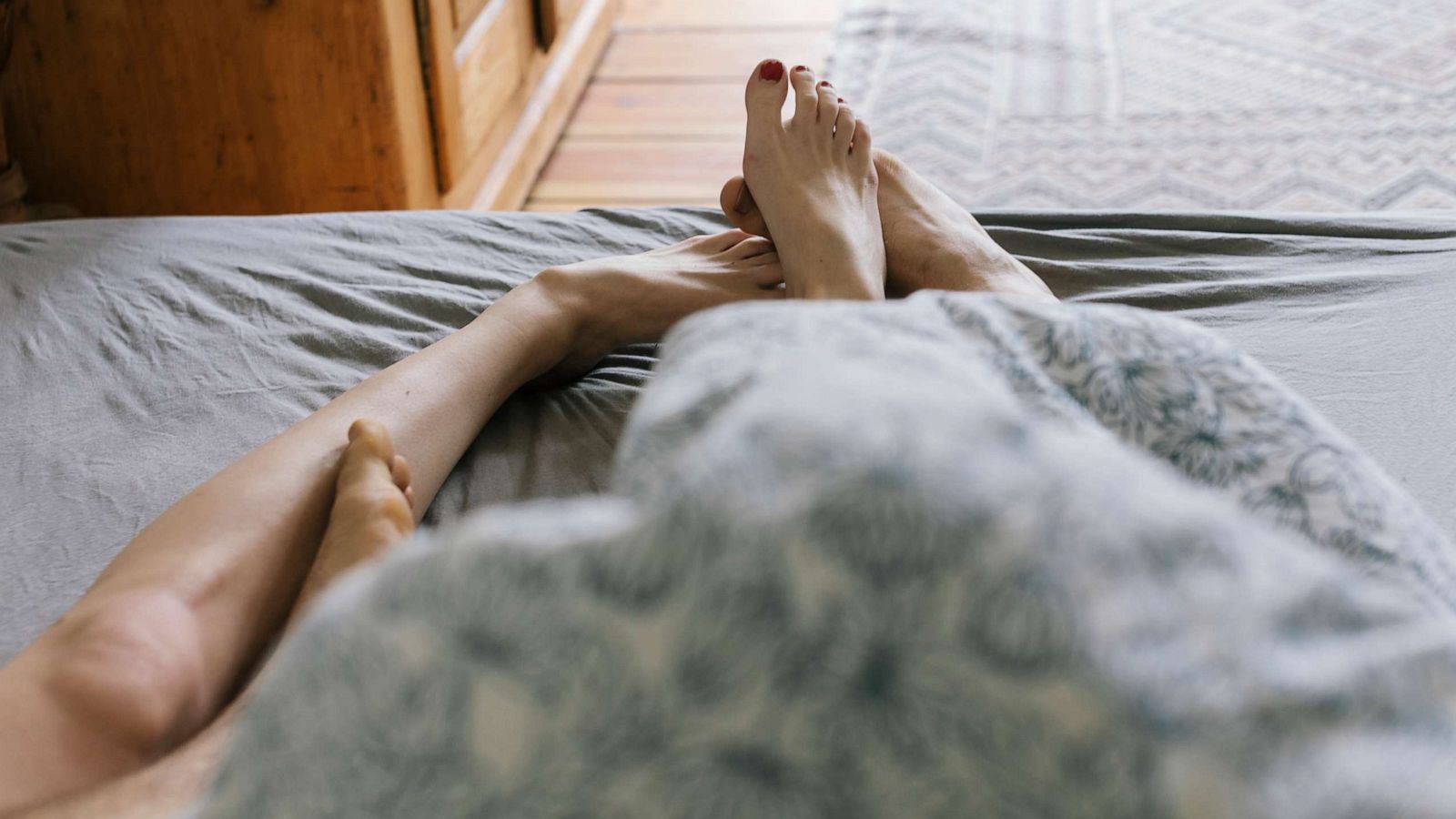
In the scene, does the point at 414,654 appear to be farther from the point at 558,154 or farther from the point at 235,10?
the point at 558,154

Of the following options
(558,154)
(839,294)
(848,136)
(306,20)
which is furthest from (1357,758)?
(558,154)

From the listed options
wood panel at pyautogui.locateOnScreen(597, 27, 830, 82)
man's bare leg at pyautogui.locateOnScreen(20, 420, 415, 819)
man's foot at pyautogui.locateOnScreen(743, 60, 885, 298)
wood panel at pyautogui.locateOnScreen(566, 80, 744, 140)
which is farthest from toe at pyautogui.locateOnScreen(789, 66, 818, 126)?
wood panel at pyautogui.locateOnScreen(597, 27, 830, 82)

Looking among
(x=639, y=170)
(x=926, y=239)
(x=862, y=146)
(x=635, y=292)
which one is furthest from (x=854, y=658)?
(x=639, y=170)

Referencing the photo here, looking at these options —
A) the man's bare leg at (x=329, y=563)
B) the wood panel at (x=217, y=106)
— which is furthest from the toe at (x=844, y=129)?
the wood panel at (x=217, y=106)

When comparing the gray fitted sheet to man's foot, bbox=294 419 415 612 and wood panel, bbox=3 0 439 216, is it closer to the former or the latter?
man's foot, bbox=294 419 415 612

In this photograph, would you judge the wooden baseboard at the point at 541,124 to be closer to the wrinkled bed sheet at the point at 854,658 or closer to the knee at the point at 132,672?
the knee at the point at 132,672

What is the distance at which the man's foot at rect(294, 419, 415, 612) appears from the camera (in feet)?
2.07

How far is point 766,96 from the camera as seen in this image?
1183 mm

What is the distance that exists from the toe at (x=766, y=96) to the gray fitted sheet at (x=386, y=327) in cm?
10

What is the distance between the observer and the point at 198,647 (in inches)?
23.8

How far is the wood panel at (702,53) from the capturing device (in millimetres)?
2508

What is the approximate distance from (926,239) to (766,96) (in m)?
0.24

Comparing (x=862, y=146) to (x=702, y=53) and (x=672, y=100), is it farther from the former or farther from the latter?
(x=702, y=53)

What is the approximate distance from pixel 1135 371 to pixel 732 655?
A: 0.30 meters
